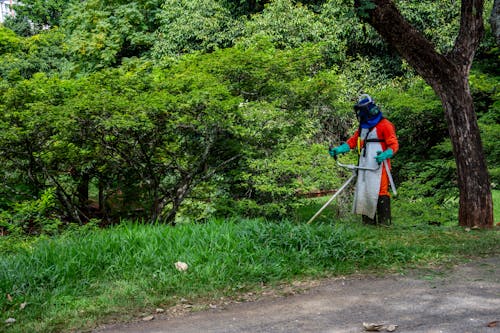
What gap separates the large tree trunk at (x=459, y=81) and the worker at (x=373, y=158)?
1085 millimetres

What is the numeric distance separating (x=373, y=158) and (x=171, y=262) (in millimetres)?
3428

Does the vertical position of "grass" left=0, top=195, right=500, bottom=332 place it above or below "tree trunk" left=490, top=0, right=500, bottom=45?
below

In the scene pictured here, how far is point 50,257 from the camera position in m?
5.31

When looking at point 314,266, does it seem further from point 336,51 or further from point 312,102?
point 336,51

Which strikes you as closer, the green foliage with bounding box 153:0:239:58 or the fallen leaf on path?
the fallen leaf on path

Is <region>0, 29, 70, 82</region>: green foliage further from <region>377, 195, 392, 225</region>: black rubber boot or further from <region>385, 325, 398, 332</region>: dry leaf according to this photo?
<region>385, 325, 398, 332</region>: dry leaf

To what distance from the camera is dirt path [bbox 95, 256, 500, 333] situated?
162 inches

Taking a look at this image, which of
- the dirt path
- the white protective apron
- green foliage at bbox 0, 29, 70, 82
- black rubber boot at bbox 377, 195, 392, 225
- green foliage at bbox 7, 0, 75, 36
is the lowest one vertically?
the dirt path

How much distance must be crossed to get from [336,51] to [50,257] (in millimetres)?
13050

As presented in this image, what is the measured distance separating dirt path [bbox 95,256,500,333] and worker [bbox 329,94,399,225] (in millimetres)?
2291

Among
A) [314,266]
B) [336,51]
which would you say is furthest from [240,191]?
[336,51]

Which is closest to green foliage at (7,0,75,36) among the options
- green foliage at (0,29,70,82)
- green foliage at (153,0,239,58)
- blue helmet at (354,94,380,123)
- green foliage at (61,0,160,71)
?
green foliage at (61,0,160,71)

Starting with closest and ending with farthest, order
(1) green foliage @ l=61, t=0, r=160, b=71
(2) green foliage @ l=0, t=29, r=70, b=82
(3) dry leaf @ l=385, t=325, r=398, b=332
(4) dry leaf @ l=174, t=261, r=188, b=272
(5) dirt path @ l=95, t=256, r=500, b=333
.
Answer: (3) dry leaf @ l=385, t=325, r=398, b=332, (5) dirt path @ l=95, t=256, r=500, b=333, (4) dry leaf @ l=174, t=261, r=188, b=272, (2) green foliage @ l=0, t=29, r=70, b=82, (1) green foliage @ l=61, t=0, r=160, b=71

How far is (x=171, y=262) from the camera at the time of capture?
5.30 meters
